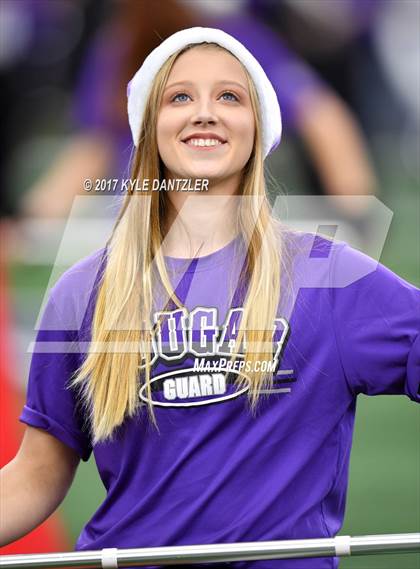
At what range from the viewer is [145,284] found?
188 cm

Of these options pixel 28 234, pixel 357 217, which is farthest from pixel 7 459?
pixel 357 217

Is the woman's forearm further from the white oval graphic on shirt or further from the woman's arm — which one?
the white oval graphic on shirt

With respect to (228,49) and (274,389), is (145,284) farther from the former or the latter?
(228,49)

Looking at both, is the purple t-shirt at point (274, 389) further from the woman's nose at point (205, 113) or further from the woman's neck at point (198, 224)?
the woman's nose at point (205, 113)

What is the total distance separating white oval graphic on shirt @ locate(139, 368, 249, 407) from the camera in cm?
184

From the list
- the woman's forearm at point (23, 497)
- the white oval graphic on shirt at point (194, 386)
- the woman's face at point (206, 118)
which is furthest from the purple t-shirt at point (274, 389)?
the woman's forearm at point (23, 497)

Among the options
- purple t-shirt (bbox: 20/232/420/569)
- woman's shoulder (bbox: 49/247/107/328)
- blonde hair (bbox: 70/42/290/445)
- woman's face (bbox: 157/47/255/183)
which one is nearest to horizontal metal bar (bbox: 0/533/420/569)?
purple t-shirt (bbox: 20/232/420/569)

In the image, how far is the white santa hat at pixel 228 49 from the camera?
1812 mm

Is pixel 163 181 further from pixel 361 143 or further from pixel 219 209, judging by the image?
pixel 361 143

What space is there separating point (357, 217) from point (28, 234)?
50cm

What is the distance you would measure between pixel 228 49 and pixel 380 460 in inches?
79.8

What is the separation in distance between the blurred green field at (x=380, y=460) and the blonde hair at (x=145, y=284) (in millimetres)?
120

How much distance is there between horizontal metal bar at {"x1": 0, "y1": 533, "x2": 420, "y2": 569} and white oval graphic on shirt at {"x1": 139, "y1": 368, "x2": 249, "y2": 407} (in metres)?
0.22

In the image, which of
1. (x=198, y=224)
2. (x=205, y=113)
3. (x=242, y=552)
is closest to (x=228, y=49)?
(x=205, y=113)
